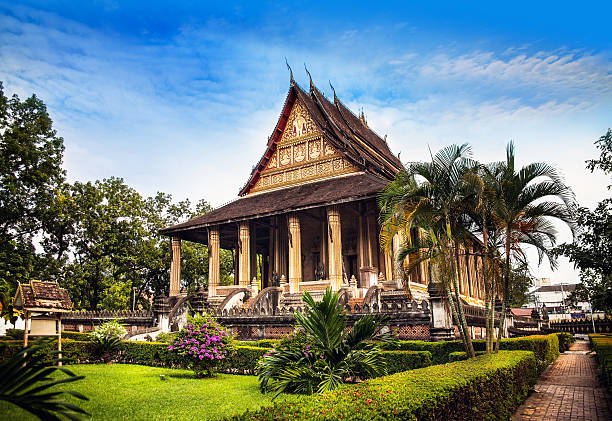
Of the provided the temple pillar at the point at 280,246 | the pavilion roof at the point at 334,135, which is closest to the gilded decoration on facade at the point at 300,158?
the pavilion roof at the point at 334,135

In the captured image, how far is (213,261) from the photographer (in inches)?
1008

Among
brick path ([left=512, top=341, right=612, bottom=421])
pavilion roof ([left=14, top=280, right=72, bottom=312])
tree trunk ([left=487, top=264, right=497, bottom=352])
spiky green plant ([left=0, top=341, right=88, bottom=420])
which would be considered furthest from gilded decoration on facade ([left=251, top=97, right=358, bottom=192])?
spiky green plant ([left=0, top=341, right=88, bottom=420])

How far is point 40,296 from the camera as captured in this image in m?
9.73

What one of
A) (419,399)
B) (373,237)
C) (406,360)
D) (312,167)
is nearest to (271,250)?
(312,167)

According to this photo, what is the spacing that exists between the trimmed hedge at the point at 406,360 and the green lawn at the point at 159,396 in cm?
325

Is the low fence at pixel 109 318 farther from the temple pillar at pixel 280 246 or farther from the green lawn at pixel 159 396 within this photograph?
the green lawn at pixel 159 396

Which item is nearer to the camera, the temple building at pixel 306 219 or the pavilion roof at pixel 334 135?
the temple building at pixel 306 219

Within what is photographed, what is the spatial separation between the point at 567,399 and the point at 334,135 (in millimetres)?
19616

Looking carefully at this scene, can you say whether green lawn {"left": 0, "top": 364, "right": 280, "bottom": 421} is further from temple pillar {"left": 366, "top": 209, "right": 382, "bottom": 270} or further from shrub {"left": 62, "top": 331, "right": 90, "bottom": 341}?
temple pillar {"left": 366, "top": 209, "right": 382, "bottom": 270}

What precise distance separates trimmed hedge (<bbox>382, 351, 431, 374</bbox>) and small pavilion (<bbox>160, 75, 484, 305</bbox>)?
29.5ft

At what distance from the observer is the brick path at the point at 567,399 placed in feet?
26.0

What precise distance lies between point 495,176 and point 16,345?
40.7 ft

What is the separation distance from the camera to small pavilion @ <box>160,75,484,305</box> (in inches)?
883

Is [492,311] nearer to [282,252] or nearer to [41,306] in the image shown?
[41,306]
